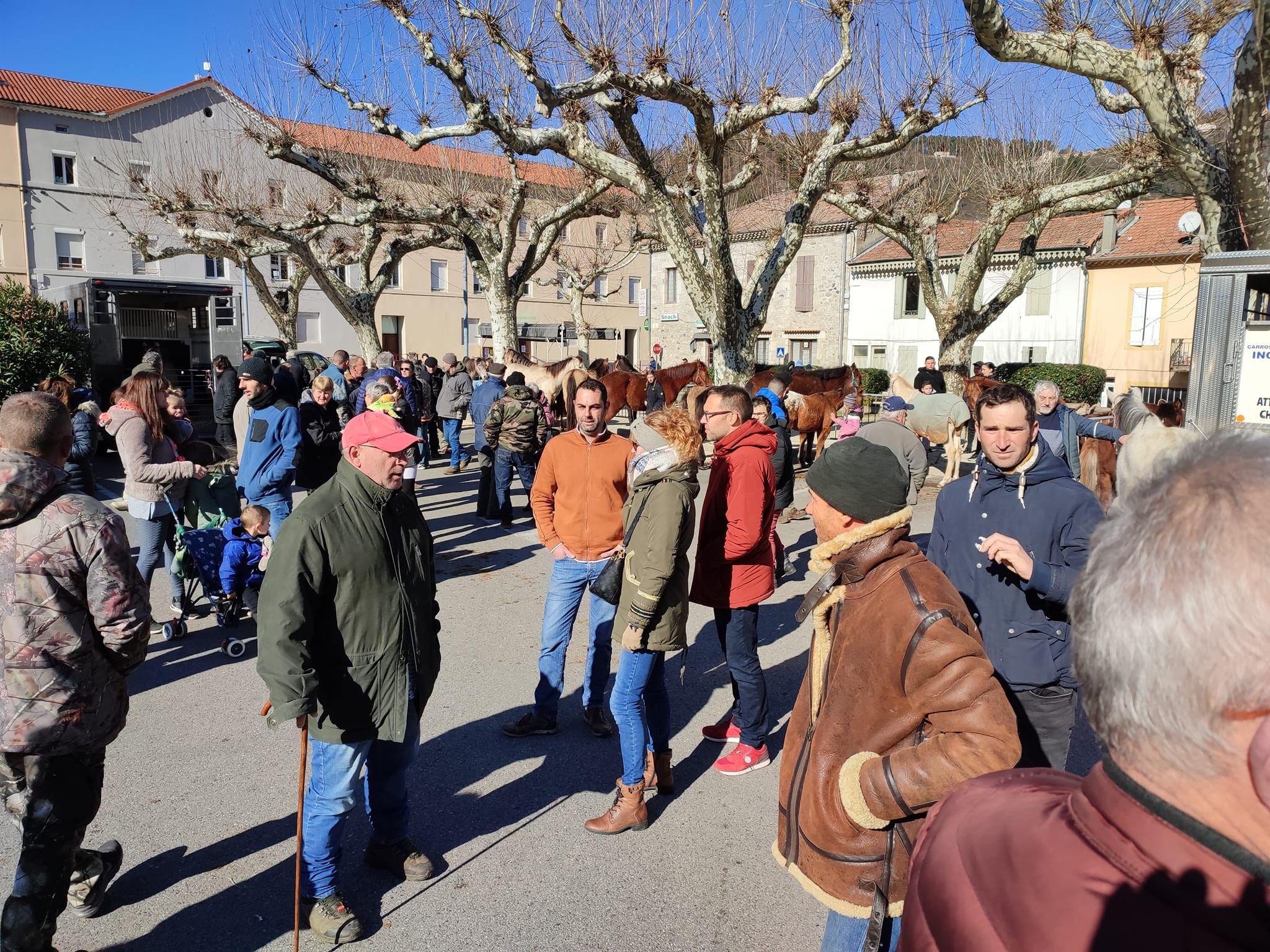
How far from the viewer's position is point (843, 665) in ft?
7.09

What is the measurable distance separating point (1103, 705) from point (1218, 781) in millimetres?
138

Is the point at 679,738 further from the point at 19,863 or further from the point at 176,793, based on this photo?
the point at 19,863

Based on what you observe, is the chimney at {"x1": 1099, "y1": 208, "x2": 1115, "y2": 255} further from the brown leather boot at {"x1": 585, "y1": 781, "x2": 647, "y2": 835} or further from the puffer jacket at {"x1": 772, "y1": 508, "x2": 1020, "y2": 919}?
the puffer jacket at {"x1": 772, "y1": 508, "x2": 1020, "y2": 919}

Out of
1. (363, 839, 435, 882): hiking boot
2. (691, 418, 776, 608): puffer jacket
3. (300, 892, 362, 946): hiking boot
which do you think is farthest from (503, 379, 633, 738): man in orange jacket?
(300, 892, 362, 946): hiking boot

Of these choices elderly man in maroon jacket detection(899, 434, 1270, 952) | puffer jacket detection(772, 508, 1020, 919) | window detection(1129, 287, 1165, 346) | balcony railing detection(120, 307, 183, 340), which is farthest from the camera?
window detection(1129, 287, 1165, 346)

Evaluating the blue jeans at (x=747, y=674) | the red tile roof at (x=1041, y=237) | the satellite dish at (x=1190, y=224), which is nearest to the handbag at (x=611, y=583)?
the blue jeans at (x=747, y=674)

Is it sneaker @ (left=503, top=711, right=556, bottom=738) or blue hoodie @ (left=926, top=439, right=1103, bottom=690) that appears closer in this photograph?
blue hoodie @ (left=926, top=439, right=1103, bottom=690)

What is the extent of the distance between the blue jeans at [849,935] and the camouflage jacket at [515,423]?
7.24m

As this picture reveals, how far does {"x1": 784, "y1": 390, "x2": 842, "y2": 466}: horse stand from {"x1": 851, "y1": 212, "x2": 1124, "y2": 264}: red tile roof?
1817cm

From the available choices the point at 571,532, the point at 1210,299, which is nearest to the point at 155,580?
the point at 571,532

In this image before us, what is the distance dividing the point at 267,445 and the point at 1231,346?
23.5 feet

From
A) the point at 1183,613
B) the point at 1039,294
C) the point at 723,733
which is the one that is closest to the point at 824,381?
the point at 723,733

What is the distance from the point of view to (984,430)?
3.26 meters

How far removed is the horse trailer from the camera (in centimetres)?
581
